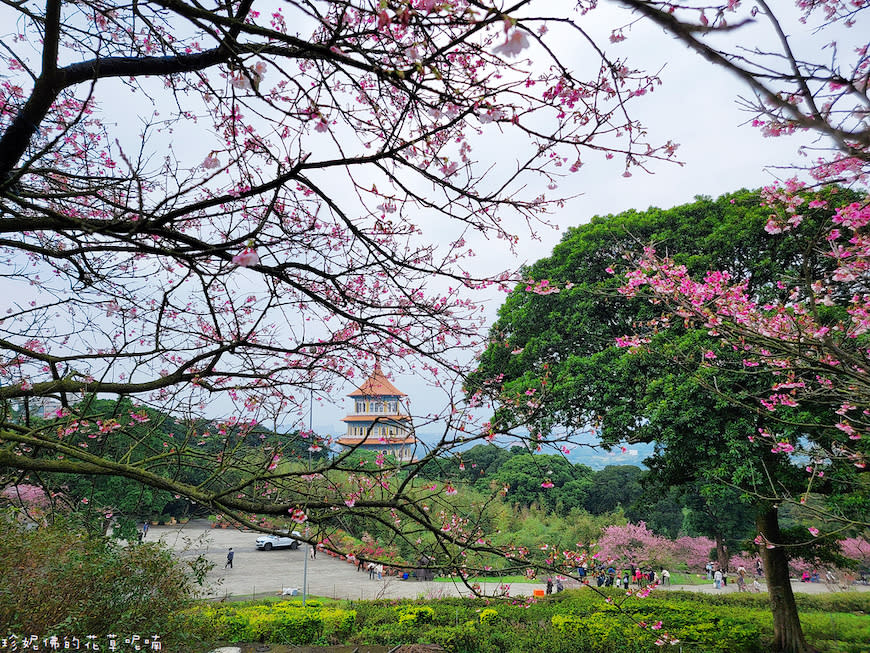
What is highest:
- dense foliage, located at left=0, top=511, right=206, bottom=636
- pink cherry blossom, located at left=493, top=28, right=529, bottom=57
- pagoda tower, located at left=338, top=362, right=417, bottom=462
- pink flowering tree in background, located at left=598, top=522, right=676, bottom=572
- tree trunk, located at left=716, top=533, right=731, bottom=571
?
pink cherry blossom, located at left=493, top=28, right=529, bottom=57

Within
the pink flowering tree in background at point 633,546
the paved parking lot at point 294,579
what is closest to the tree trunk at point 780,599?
the paved parking lot at point 294,579

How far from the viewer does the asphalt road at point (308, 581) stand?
14039 mm

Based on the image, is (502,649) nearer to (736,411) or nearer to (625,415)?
(625,415)

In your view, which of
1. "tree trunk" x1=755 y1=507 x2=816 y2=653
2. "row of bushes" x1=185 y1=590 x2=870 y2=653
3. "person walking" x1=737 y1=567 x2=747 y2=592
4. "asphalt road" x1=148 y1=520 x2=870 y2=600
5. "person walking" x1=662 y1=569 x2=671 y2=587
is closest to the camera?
"row of bushes" x1=185 y1=590 x2=870 y2=653

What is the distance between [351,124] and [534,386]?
990 centimetres

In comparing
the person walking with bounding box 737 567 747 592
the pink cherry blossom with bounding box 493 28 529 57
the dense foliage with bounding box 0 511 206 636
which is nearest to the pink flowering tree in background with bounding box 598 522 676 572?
the person walking with bounding box 737 567 747 592

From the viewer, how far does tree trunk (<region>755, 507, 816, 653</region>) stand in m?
9.09

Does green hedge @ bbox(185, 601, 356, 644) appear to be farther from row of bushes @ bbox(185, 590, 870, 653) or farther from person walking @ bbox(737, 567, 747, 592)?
person walking @ bbox(737, 567, 747, 592)

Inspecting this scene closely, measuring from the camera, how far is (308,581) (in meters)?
16.7

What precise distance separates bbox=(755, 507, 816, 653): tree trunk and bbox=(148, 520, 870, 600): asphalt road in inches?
241

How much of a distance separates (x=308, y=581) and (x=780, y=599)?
14.4m

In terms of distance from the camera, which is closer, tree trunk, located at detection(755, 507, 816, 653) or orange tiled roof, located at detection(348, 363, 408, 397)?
orange tiled roof, located at detection(348, 363, 408, 397)

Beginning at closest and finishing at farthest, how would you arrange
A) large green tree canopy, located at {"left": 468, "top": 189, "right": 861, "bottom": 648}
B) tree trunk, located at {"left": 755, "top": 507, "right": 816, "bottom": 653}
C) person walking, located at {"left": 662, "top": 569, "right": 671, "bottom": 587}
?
large green tree canopy, located at {"left": 468, "top": 189, "right": 861, "bottom": 648}
tree trunk, located at {"left": 755, "top": 507, "right": 816, "bottom": 653}
person walking, located at {"left": 662, "top": 569, "right": 671, "bottom": 587}

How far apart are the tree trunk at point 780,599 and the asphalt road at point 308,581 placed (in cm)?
611
